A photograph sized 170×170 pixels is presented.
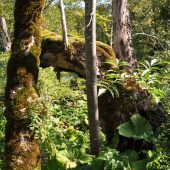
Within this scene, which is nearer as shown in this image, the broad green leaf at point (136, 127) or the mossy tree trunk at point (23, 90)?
the mossy tree trunk at point (23, 90)

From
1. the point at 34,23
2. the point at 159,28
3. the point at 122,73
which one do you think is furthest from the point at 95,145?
the point at 159,28

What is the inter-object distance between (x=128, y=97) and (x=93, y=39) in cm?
152

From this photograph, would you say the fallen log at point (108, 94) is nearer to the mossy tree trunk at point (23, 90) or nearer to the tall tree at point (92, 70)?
the tall tree at point (92, 70)

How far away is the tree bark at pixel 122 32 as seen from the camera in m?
6.38

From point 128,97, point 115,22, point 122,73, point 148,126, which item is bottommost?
point 148,126

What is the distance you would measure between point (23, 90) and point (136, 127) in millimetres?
1835

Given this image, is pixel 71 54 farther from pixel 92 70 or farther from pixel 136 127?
pixel 136 127

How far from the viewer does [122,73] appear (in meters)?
5.77

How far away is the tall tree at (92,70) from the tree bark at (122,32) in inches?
64.3

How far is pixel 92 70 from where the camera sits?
195 inches

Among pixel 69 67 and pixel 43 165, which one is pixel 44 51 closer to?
pixel 69 67

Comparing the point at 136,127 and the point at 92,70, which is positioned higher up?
the point at 92,70

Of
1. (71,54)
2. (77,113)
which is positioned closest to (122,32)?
(71,54)

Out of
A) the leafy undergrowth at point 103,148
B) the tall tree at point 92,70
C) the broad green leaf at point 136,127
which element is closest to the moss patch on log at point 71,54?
the leafy undergrowth at point 103,148
